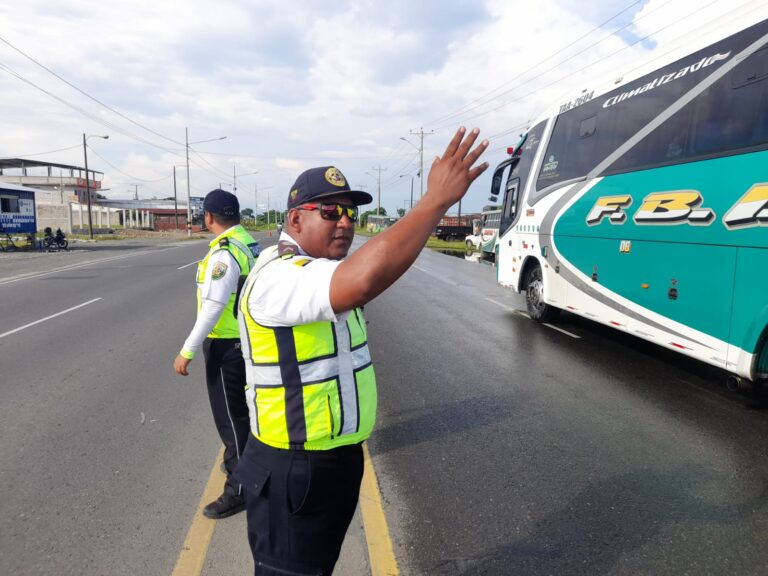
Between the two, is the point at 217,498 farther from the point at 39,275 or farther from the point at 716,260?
the point at 39,275

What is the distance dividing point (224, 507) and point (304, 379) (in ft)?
6.45

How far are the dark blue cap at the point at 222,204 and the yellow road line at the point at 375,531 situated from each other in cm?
201

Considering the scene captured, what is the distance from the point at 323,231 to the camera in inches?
70.7

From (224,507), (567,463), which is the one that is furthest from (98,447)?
(567,463)

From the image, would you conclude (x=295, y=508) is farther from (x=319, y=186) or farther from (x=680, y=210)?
(x=680, y=210)

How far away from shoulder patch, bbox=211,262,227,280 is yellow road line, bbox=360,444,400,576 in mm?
1644

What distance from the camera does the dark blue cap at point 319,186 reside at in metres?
1.76

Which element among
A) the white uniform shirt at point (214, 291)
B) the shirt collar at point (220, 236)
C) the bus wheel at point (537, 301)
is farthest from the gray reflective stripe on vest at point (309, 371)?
the bus wheel at point (537, 301)

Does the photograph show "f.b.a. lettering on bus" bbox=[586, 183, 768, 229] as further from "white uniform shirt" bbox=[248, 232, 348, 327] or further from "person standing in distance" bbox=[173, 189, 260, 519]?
"white uniform shirt" bbox=[248, 232, 348, 327]

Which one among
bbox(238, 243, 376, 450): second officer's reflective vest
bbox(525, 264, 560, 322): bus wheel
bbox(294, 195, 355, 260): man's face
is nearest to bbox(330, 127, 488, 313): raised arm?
bbox(238, 243, 376, 450): second officer's reflective vest

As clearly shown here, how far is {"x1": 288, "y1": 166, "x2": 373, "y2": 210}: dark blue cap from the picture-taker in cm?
176

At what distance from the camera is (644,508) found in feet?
11.0

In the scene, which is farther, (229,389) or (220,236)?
(220,236)

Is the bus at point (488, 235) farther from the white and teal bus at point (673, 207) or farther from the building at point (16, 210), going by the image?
the building at point (16, 210)
